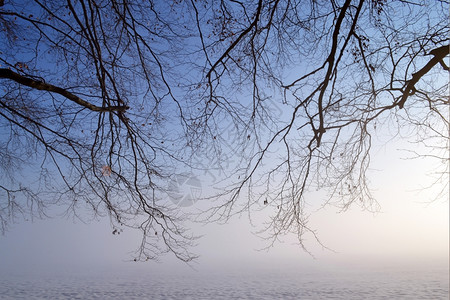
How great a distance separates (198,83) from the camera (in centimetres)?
400

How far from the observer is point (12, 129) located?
4.40 metres

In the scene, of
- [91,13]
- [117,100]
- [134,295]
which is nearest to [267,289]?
[134,295]

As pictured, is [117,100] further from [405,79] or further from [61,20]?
[405,79]

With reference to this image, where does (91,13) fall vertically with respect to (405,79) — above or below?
above

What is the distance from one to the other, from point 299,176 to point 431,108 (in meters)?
1.97

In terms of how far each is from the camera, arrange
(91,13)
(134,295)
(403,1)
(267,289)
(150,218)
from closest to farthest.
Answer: (403,1) < (91,13) < (150,218) < (134,295) < (267,289)

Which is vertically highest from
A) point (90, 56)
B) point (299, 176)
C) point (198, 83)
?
point (90, 56)

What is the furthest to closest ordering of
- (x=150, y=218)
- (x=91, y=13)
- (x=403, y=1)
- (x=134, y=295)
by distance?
(x=134, y=295) → (x=150, y=218) → (x=91, y=13) → (x=403, y=1)

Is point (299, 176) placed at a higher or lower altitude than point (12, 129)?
lower

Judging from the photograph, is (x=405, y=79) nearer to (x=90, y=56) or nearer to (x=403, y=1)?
(x=403, y=1)

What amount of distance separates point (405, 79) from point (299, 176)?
1.76 meters

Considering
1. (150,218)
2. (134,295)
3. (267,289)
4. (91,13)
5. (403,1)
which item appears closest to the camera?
(403,1)

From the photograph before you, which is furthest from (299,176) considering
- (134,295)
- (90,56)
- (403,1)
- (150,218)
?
(134,295)

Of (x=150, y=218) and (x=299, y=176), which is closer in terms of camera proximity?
(x=299, y=176)
